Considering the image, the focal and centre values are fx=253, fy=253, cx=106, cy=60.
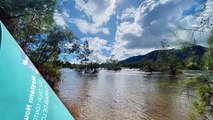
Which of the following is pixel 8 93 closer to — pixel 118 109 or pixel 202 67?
pixel 202 67

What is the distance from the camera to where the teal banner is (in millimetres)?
613

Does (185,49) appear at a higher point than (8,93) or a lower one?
higher

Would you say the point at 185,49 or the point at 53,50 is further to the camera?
the point at 53,50

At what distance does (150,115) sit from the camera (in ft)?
49.4

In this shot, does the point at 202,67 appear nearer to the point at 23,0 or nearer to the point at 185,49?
the point at 185,49

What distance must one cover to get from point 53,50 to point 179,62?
69.1 feet

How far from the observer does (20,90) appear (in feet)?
2.17

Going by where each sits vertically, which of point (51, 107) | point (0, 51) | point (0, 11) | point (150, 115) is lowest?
point (150, 115)

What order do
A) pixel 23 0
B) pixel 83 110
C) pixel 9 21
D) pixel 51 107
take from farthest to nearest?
pixel 83 110 < pixel 9 21 < pixel 23 0 < pixel 51 107

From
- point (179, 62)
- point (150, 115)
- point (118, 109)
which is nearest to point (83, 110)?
point (118, 109)

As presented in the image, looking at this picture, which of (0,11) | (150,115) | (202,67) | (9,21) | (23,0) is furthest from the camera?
(150,115)

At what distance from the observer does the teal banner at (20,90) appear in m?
0.61

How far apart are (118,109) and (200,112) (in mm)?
13834

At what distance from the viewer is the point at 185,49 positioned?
346 cm
